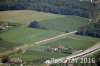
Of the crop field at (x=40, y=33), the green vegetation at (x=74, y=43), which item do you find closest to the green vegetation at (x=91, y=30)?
the crop field at (x=40, y=33)

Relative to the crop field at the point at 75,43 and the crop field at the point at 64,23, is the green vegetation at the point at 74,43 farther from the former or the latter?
the crop field at the point at 64,23

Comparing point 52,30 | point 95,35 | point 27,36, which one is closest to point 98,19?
point 95,35

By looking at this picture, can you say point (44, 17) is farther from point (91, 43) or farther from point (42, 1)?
point (91, 43)

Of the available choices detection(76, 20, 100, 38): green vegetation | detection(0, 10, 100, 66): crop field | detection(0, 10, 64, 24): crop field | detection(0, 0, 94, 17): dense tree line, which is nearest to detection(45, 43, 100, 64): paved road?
detection(0, 10, 100, 66): crop field

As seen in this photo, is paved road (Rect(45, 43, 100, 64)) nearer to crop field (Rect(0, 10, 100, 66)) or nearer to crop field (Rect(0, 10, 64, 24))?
crop field (Rect(0, 10, 100, 66))

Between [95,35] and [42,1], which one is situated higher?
[42,1]

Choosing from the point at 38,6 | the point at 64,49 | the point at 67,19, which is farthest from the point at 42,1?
the point at 64,49
